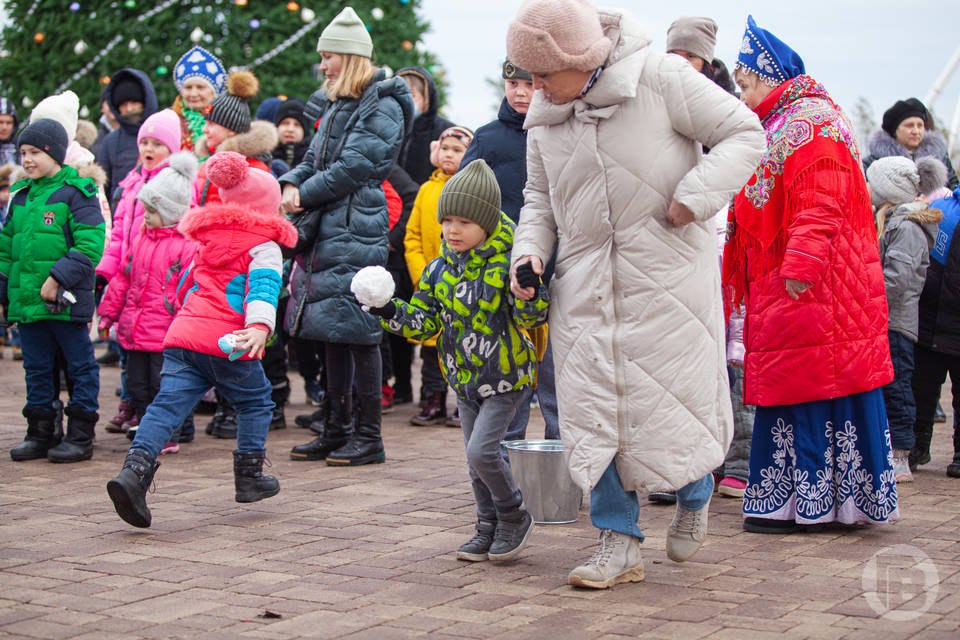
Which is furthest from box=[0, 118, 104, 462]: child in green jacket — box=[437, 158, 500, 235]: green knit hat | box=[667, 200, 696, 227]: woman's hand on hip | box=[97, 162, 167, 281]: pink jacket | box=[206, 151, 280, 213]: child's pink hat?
box=[667, 200, 696, 227]: woman's hand on hip

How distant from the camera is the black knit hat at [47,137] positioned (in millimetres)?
6645

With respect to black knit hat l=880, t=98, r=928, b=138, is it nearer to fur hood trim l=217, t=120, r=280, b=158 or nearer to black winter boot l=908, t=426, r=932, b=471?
black winter boot l=908, t=426, r=932, b=471

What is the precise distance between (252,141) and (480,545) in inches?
154

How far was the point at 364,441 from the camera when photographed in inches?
261

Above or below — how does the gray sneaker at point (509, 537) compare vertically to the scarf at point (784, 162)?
below

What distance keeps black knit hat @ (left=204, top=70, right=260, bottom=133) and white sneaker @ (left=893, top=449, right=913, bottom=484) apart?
4.57 m

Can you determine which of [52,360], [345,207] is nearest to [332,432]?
[345,207]

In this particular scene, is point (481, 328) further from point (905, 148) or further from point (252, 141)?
point (905, 148)

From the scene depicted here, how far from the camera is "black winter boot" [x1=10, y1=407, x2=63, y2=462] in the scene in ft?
22.0

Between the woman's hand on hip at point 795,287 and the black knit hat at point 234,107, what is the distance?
4.22 metres

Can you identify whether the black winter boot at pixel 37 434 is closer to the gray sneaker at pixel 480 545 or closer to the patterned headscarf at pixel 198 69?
the patterned headscarf at pixel 198 69

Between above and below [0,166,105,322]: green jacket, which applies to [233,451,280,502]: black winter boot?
below

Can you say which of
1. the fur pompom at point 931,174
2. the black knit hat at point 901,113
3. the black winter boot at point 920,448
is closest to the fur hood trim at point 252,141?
the fur pompom at point 931,174

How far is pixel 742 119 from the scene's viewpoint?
4070 mm
